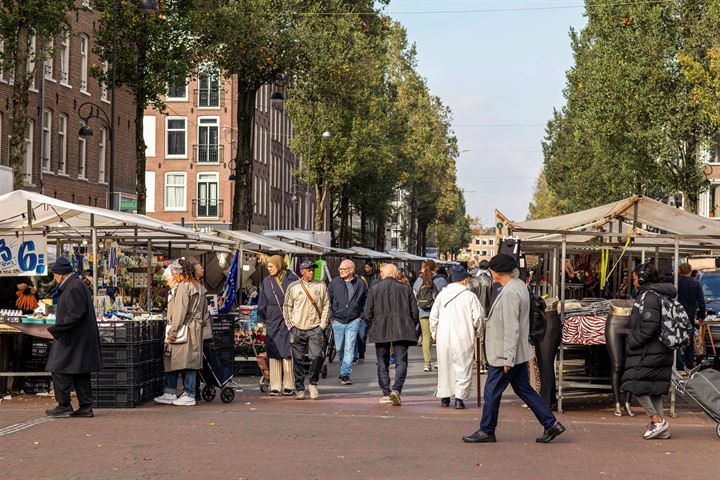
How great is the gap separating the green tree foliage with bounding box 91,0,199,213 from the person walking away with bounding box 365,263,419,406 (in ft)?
62.2

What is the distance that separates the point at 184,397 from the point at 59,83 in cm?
2926

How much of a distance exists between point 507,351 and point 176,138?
201ft

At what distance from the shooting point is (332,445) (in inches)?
477

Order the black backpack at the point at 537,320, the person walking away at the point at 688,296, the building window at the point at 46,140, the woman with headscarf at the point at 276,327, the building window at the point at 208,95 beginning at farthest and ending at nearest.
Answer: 1. the building window at the point at 208,95
2. the building window at the point at 46,140
3. the person walking away at the point at 688,296
4. the woman with headscarf at the point at 276,327
5. the black backpack at the point at 537,320

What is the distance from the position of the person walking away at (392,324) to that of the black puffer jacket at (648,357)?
3782mm

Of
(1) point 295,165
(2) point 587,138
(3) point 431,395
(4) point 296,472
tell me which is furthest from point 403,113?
(4) point 296,472

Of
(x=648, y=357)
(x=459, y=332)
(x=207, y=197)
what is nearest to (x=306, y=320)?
(x=459, y=332)

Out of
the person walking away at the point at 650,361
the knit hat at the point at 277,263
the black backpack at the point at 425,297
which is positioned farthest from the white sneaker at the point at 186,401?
the black backpack at the point at 425,297

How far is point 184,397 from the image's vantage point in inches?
629

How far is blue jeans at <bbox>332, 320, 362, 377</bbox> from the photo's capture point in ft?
65.3

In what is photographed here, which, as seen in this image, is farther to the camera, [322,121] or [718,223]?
[322,121]

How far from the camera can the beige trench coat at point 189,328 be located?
1571cm

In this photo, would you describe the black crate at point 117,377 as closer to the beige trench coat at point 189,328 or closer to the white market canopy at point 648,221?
the beige trench coat at point 189,328

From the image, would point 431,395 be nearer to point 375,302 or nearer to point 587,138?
point 375,302
